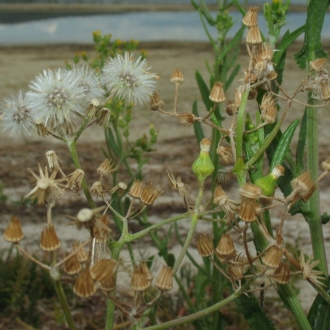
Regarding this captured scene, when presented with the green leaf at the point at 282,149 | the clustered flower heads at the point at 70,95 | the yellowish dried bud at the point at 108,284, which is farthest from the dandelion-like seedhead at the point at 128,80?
the yellowish dried bud at the point at 108,284

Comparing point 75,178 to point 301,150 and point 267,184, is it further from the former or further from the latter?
point 301,150

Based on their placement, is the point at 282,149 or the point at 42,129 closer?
the point at 42,129

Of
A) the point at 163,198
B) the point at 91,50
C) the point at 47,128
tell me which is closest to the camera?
the point at 47,128

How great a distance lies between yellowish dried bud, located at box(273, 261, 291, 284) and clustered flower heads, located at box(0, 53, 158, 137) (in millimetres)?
327

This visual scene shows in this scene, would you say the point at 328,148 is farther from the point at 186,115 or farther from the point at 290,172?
the point at 186,115

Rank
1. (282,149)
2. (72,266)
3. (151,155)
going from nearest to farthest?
1. (72,266)
2. (282,149)
3. (151,155)

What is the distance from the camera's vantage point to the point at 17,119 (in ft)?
3.01

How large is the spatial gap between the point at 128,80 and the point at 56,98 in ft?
0.44

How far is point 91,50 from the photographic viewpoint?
11.6 metres

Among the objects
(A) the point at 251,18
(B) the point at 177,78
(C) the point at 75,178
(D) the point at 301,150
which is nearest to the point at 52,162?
(C) the point at 75,178

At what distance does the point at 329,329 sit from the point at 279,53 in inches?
21.7

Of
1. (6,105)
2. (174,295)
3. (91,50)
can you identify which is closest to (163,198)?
(174,295)

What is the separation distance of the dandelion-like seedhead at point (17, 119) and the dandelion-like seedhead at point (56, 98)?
0.04 meters

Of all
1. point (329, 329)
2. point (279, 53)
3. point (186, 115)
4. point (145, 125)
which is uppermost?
point (145, 125)
